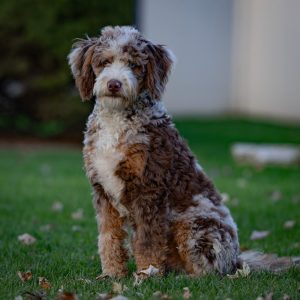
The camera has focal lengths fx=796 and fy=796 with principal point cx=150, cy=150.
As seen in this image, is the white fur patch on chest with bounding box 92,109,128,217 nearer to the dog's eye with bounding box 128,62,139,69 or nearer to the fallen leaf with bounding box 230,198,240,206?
the dog's eye with bounding box 128,62,139,69

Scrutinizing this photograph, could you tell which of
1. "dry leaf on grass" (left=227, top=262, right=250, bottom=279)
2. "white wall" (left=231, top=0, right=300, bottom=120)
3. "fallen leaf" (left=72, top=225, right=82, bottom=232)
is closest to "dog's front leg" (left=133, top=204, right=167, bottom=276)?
"dry leaf on grass" (left=227, top=262, right=250, bottom=279)

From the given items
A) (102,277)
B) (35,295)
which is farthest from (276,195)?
(35,295)

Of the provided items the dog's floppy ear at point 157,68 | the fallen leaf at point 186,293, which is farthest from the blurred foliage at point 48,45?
the fallen leaf at point 186,293

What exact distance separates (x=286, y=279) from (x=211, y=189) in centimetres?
87

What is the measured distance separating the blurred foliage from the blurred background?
0.02 m

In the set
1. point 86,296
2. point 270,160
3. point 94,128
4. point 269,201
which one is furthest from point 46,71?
point 86,296

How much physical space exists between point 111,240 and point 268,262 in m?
1.16

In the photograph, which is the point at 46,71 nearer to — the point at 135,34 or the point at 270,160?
the point at 270,160

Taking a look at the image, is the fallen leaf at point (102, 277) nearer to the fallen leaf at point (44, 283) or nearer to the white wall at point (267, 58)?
the fallen leaf at point (44, 283)

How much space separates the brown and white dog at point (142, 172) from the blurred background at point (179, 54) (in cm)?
887

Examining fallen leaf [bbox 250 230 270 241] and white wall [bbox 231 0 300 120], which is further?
white wall [bbox 231 0 300 120]

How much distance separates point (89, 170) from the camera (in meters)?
5.39

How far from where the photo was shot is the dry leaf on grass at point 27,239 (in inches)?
259

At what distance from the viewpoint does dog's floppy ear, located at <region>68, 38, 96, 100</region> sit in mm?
5477
